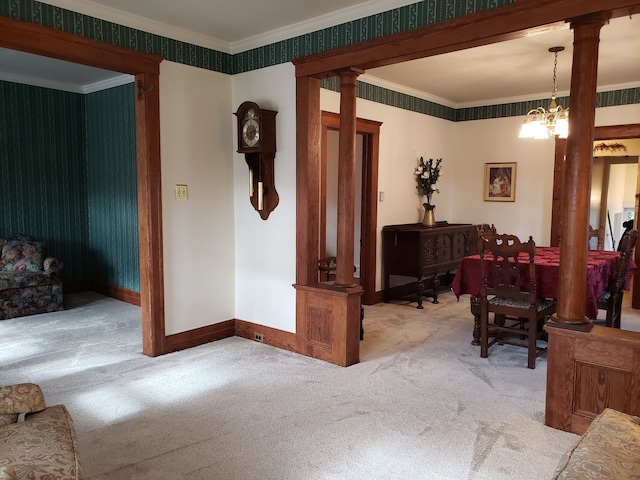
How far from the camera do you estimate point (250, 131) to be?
412 centimetres

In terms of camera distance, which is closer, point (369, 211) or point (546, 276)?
point (546, 276)

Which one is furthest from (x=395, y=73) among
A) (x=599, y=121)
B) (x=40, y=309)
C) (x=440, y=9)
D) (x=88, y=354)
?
(x=40, y=309)

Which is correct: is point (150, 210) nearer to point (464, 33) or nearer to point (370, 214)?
point (464, 33)

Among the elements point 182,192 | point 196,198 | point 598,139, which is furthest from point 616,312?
point 182,192

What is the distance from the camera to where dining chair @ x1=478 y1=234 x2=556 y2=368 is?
3.83 metres

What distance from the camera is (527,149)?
21.9ft

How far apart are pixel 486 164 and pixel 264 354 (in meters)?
4.63

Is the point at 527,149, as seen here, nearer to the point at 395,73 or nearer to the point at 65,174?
the point at 395,73

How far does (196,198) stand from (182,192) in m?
0.15

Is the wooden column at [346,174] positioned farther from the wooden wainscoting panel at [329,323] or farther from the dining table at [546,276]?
the dining table at [546,276]

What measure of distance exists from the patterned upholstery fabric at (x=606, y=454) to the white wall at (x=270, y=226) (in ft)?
8.80

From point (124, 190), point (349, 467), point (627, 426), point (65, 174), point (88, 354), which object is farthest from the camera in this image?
point (65, 174)

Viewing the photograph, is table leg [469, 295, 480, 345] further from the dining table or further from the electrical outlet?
the electrical outlet

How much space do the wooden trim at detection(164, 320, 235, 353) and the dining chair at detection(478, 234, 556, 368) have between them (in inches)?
89.8
